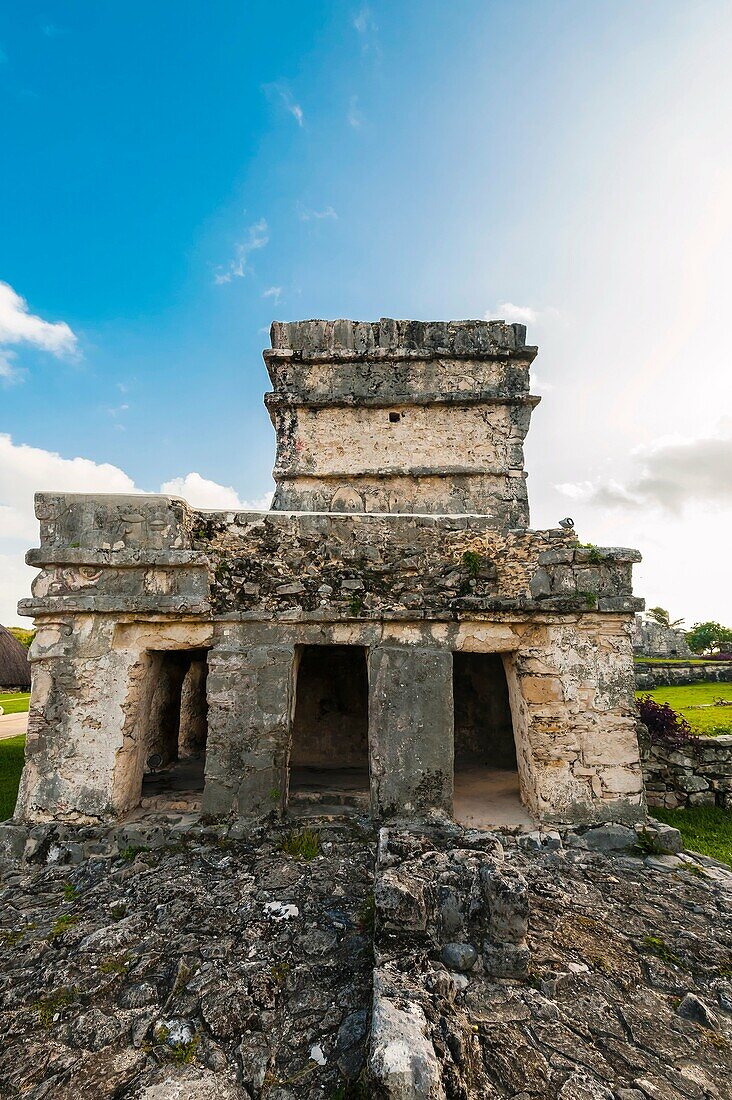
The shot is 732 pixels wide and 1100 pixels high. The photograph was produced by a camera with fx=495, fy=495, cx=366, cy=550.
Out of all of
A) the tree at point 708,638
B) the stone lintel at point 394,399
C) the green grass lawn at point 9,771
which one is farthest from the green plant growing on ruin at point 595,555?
the tree at point 708,638

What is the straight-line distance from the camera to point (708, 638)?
36.0 m

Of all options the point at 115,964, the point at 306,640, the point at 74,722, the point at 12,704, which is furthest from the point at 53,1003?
the point at 12,704

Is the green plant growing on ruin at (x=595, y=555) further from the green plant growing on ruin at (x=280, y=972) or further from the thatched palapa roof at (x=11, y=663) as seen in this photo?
the thatched palapa roof at (x=11, y=663)

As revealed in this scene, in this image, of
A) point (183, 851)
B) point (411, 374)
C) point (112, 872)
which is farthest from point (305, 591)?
point (411, 374)

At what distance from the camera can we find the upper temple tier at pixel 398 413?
9.05 meters

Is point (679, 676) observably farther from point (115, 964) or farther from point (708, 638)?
point (708, 638)

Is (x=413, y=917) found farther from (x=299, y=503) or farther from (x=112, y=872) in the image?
(x=299, y=503)

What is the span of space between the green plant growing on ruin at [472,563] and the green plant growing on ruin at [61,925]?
4.29 metres

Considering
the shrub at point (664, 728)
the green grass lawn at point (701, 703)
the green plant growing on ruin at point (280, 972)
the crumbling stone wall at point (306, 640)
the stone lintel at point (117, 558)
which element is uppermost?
the stone lintel at point (117, 558)

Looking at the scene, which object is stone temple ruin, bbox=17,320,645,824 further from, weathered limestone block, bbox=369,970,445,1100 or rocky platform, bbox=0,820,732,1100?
weathered limestone block, bbox=369,970,445,1100

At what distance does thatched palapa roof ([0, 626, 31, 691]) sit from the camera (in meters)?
19.3

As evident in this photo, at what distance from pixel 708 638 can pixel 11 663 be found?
42.3 metres

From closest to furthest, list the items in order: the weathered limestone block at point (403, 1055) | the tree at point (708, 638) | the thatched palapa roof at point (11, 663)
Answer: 1. the weathered limestone block at point (403, 1055)
2. the thatched palapa roof at point (11, 663)
3. the tree at point (708, 638)

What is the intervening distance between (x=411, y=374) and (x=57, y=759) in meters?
7.97
